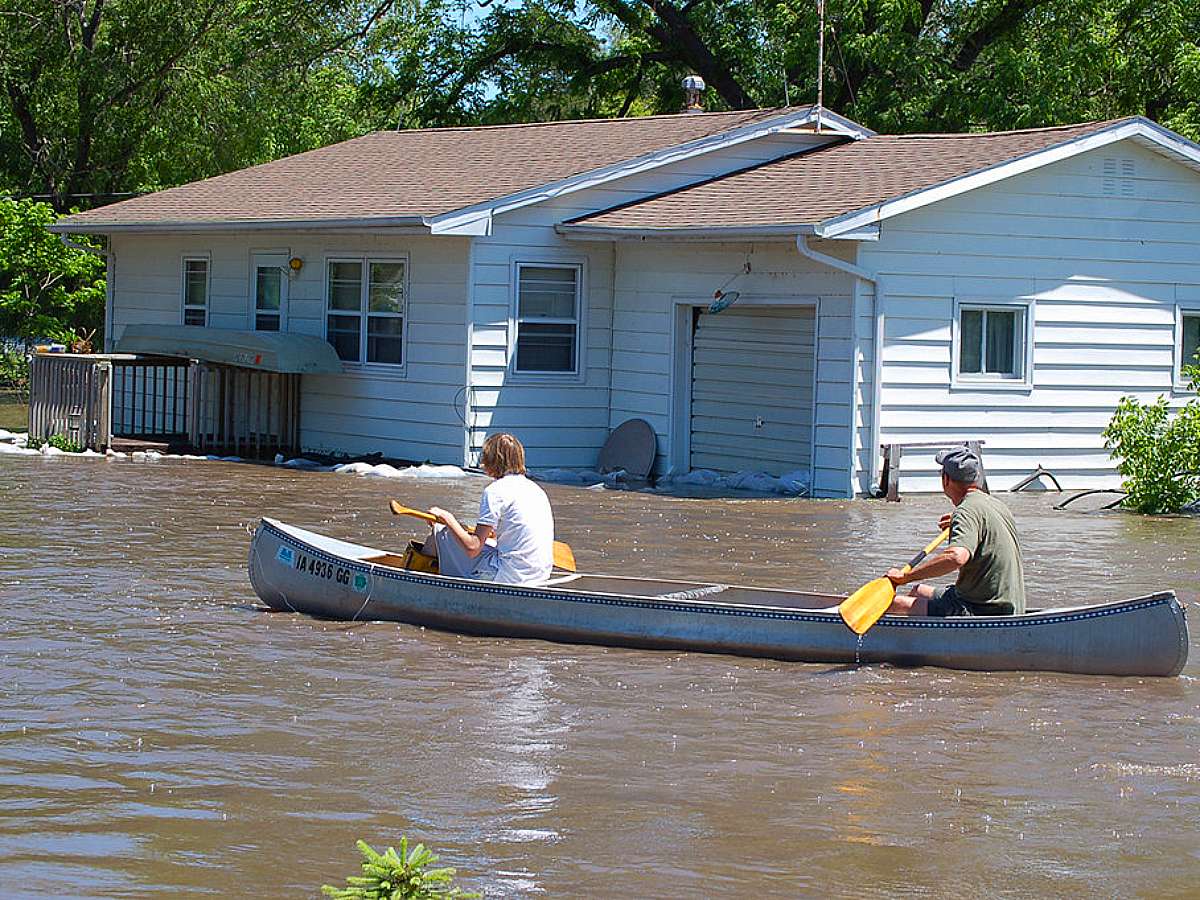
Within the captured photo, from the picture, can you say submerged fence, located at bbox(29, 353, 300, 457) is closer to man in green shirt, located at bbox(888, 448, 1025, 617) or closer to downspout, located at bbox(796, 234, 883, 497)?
downspout, located at bbox(796, 234, 883, 497)

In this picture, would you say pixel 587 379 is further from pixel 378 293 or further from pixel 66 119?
pixel 66 119

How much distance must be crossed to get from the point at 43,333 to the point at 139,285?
796cm

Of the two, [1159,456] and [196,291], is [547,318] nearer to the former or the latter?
[196,291]

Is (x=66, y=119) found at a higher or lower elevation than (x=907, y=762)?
higher

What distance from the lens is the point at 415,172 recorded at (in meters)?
25.9

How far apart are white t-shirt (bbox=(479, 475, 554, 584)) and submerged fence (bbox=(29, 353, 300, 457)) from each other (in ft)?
42.0

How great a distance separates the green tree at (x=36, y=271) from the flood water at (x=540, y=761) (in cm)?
2146

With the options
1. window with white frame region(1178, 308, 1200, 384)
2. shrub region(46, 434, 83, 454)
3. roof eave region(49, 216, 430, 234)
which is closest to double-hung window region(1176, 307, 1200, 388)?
window with white frame region(1178, 308, 1200, 384)

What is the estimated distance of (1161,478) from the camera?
1988cm

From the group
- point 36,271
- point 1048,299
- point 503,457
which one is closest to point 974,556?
point 503,457

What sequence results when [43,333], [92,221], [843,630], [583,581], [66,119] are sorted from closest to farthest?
[843,630], [583,581], [92,221], [43,333], [66,119]

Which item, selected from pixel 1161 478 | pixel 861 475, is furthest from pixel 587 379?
pixel 1161 478

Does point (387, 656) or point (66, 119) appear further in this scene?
point (66, 119)

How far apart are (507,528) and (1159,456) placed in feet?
33.9
